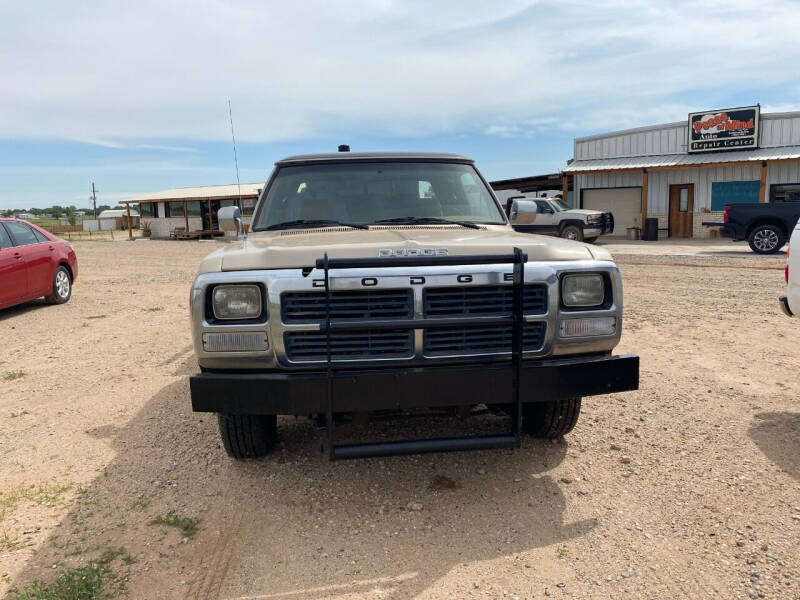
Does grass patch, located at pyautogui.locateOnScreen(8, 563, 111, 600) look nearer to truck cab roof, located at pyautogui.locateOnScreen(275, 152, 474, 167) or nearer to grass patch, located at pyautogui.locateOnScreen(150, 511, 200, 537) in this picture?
grass patch, located at pyautogui.locateOnScreen(150, 511, 200, 537)

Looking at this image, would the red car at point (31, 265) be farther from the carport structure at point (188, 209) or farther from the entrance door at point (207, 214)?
the entrance door at point (207, 214)

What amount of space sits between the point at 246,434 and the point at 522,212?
8.60 ft

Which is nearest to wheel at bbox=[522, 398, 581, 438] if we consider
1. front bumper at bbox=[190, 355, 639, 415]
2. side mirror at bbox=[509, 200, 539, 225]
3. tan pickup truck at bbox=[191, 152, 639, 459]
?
tan pickup truck at bbox=[191, 152, 639, 459]

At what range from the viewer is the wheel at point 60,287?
9.84 m

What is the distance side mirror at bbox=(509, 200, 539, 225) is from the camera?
183 inches

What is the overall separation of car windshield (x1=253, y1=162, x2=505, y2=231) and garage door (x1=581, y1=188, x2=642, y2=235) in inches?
929

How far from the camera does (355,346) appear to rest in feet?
9.73

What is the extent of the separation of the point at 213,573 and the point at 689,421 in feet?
11.0

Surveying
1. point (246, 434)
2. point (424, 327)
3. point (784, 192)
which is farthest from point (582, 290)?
point (784, 192)

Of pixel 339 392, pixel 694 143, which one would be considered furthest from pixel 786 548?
pixel 694 143

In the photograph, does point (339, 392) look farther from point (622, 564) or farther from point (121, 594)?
point (622, 564)

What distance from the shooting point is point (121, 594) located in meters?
2.58

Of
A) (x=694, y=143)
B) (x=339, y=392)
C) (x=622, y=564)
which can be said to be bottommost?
(x=622, y=564)

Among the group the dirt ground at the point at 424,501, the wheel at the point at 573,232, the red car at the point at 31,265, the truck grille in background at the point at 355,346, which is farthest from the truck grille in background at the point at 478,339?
the wheel at the point at 573,232
